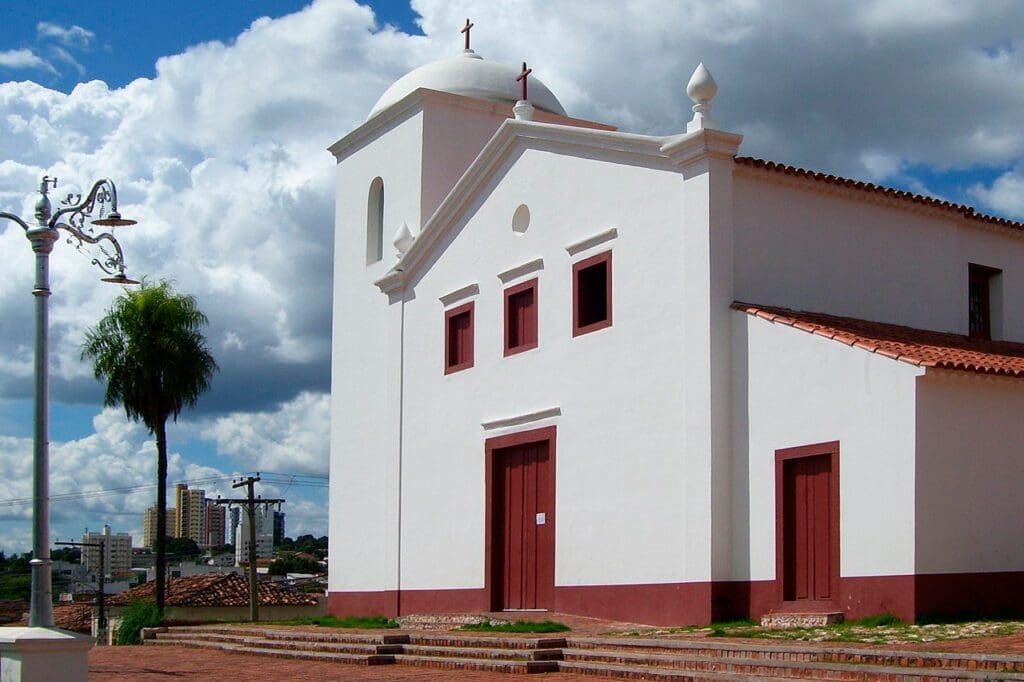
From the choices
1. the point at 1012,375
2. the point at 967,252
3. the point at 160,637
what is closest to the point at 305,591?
the point at 160,637

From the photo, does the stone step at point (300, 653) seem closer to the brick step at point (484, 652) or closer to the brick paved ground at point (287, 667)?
the brick paved ground at point (287, 667)

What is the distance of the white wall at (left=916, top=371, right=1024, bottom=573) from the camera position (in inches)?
611

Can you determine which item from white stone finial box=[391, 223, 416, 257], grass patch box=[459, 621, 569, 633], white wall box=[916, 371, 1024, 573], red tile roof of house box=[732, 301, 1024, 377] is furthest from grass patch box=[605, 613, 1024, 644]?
white stone finial box=[391, 223, 416, 257]

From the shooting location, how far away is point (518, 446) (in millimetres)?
22062

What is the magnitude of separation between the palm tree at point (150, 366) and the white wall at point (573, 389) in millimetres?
9123

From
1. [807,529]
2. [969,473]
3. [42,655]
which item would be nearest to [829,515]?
[807,529]

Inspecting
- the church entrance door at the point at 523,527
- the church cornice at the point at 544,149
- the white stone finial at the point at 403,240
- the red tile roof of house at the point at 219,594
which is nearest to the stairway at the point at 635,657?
the church entrance door at the point at 523,527

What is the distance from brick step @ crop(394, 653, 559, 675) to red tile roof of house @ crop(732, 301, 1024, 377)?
16.9 ft

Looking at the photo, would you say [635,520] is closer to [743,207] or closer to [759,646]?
[743,207]

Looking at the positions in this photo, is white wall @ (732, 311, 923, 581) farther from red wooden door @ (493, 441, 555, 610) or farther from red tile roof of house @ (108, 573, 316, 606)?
red tile roof of house @ (108, 573, 316, 606)

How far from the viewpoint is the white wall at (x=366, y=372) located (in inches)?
1013

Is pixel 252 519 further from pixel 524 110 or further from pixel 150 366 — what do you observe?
pixel 524 110

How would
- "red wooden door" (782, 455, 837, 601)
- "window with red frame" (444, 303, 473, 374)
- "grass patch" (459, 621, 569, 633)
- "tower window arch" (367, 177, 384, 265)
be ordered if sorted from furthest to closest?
"tower window arch" (367, 177, 384, 265) → "window with red frame" (444, 303, 473, 374) → "grass patch" (459, 621, 569, 633) → "red wooden door" (782, 455, 837, 601)

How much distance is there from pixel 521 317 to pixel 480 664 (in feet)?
24.6
